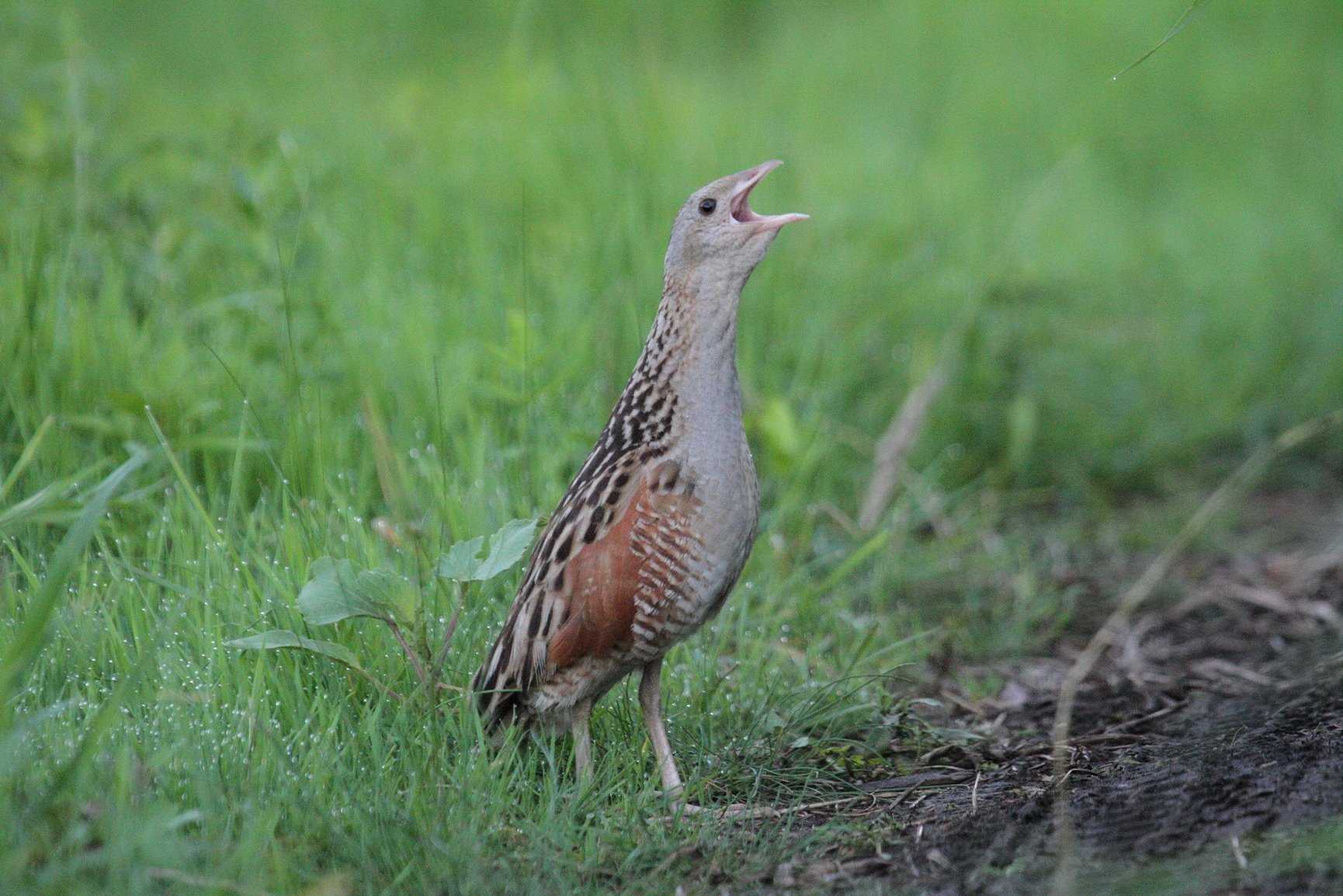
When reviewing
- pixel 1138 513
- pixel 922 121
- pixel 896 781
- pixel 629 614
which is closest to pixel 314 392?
pixel 629 614

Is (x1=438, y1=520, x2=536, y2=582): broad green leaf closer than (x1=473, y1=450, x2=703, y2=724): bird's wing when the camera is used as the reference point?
No

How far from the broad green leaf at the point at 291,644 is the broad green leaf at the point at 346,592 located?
0.05 m

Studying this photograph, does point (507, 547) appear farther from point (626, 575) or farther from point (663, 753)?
point (663, 753)

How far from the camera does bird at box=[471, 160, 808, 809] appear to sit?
3203 mm

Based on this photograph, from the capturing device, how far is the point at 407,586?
326 cm

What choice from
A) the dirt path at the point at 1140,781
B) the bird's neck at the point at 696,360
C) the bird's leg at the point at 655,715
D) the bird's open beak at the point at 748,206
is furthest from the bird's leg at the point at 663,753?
the bird's open beak at the point at 748,206

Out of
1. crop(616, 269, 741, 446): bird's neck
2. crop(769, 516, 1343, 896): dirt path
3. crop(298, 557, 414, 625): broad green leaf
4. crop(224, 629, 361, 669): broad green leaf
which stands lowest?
crop(769, 516, 1343, 896): dirt path

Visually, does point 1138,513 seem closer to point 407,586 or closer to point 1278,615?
point 1278,615

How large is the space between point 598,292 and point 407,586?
2.47 m

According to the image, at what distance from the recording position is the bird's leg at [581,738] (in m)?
3.32

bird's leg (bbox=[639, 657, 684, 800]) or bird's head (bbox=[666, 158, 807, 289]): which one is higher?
bird's head (bbox=[666, 158, 807, 289])

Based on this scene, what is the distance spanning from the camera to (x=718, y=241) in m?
3.38

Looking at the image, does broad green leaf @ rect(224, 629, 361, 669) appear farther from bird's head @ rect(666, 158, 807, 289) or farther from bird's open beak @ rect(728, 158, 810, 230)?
bird's open beak @ rect(728, 158, 810, 230)

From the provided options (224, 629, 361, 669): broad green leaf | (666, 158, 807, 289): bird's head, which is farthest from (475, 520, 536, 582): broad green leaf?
(666, 158, 807, 289): bird's head
